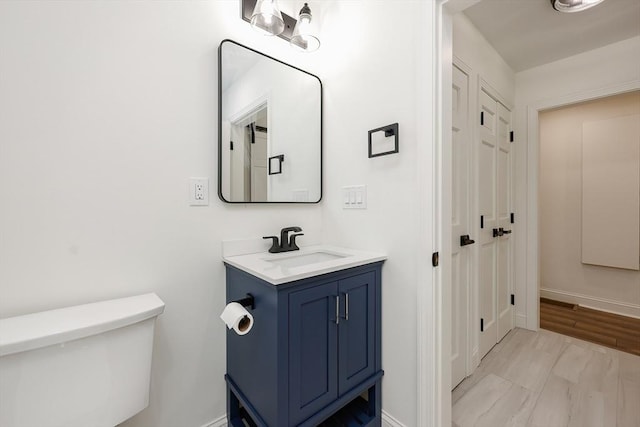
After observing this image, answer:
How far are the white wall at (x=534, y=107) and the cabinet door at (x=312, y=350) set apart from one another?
223 centimetres

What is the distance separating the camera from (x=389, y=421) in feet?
4.19

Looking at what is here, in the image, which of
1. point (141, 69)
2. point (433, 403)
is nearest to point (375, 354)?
point (433, 403)

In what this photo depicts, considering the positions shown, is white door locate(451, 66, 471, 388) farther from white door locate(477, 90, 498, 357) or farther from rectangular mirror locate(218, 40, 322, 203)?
rectangular mirror locate(218, 40, 322, 203)

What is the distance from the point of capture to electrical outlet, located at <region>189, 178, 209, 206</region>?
47.6 inches

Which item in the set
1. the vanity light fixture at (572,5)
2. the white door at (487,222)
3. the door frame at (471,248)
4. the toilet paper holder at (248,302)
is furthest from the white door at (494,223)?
the toilet paper holder at (248,302)

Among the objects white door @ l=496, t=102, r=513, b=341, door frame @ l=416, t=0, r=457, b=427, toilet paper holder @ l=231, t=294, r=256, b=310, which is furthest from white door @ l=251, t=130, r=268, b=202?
white door @ l=496, t=102, r=513, b=341

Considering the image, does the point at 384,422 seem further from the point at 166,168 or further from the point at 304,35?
the point at 304,35

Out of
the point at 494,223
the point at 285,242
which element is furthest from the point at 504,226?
the point at 285,242

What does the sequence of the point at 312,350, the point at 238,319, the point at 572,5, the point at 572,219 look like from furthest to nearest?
the point at 572,219 → the point at 572,5 → the point at 312,350 → the point at 238,319

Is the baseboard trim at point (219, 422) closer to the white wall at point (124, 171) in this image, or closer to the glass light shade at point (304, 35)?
the white wall at point (124, 171)

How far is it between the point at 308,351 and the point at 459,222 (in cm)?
121

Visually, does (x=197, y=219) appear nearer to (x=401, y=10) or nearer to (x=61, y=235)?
(x=61, y=235)

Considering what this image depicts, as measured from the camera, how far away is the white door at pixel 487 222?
6.34 feet

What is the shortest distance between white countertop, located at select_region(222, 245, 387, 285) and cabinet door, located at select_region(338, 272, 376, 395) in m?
0.08
